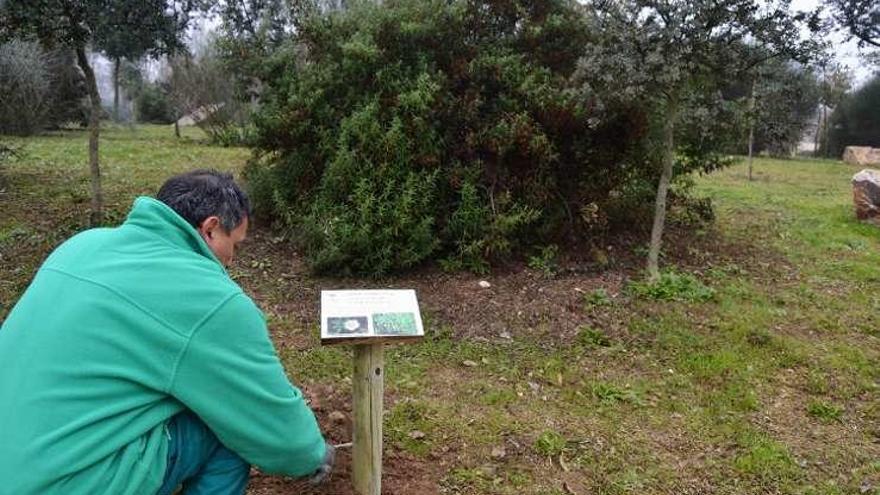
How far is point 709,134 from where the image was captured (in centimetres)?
590

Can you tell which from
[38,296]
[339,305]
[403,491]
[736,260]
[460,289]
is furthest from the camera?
[736,260]

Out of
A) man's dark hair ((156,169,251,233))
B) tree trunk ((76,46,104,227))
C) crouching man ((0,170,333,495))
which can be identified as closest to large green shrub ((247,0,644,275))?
tree trunk ((76,46,104,227))

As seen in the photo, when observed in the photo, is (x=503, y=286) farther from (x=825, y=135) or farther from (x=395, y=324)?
(x=825, y=135)

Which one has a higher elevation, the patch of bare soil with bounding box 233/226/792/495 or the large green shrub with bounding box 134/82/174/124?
the large green shrub with bounding box 134/82/174/124

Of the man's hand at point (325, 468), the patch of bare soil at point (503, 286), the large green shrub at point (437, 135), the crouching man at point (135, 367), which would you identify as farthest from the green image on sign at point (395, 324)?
the large green shrub at point (437, 135)

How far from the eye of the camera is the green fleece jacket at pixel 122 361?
1700 mm

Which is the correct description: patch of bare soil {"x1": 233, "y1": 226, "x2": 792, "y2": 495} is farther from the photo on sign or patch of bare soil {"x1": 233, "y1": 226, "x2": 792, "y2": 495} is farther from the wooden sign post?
the photo on sign

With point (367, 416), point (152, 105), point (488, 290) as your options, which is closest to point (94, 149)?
point (488, 290)

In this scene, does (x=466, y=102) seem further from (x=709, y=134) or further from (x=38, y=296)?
(x=38, y=296)

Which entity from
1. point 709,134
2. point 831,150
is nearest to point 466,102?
point 709,134

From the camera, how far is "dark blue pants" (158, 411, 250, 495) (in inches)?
77.0

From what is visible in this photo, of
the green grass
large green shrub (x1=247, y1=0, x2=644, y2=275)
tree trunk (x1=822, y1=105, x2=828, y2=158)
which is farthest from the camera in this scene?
tree trunk (x1=822, y1=105, x2=828, y2=158)

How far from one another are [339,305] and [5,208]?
22.0ft

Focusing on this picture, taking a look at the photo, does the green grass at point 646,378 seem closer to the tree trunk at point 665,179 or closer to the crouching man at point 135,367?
the tree trunk at point 665,179
